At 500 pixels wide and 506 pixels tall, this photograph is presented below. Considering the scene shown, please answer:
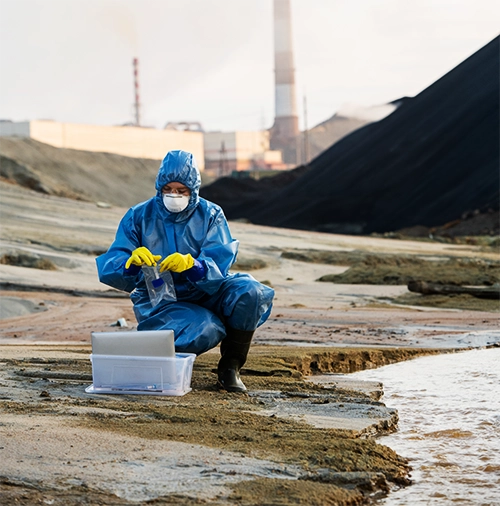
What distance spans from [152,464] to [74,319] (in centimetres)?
790

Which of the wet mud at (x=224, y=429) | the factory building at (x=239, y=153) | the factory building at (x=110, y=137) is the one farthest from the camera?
the factory building at (x=239, y=153)

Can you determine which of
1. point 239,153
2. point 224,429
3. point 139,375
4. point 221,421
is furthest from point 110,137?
point 224,429

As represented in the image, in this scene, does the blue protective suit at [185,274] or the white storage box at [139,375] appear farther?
the blue protective suit at [185,274]

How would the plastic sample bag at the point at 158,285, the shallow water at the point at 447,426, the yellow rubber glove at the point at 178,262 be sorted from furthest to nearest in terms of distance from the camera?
the plastic sample bag at the point at 158,285
the yellow rubber glove at the point at 178,262
the shallow water at the point at 447,426

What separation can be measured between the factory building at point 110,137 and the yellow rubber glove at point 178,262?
68.5 metres

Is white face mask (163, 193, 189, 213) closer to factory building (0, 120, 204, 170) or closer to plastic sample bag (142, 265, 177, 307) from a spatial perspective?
plastic sample bag (142, 265, 177, 307)

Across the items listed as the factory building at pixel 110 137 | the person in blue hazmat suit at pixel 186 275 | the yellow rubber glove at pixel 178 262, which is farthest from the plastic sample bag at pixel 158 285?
the factory building at pixel 110 137

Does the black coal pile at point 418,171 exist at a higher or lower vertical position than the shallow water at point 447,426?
higher

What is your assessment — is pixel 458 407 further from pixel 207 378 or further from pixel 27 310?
pixel 27 310

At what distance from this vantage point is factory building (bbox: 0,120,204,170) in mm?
73250

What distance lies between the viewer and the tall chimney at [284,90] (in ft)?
284

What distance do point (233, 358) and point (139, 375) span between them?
56cm

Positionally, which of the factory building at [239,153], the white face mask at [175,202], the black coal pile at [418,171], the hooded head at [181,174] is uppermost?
the factory building at [239,153]

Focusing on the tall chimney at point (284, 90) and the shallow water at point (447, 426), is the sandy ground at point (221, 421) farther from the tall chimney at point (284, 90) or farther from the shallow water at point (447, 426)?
the tall chimney at point (284, 90)
